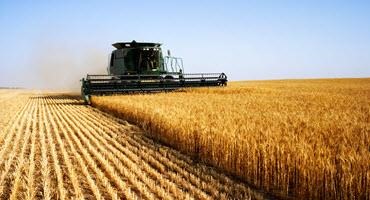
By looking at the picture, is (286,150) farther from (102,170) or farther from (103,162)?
(103,162)

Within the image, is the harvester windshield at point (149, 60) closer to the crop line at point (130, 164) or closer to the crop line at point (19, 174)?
the crop line at point (130, 164)

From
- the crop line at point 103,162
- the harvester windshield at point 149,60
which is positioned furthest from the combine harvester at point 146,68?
the crop line at point 103,162

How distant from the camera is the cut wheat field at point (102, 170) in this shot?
5789 millimetres

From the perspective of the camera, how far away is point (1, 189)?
5977 mm

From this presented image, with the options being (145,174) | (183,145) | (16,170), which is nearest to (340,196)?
(145,174)

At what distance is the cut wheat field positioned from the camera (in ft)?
19.0

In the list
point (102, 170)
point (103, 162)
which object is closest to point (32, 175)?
point (102, 170)

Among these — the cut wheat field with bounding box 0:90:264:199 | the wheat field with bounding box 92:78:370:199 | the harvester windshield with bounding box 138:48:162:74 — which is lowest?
the cut wheat field with bounding box 0:90:264:199

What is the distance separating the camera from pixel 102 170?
7.09 m

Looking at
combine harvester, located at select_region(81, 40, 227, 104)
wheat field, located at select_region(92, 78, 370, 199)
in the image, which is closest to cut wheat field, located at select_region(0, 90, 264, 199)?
wheat field, located at select_region(92, 78, 370, 199)

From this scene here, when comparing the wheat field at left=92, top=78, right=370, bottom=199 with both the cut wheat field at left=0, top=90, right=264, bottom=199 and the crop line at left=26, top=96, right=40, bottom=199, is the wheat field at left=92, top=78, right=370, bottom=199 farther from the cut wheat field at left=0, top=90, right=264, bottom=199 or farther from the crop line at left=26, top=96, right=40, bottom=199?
the crop line at left=26, top=96, right=40, bottom=199

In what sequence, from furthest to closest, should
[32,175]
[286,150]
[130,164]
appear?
[130,164] → [32,175] → [286,150]

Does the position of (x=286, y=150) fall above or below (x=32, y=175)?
above

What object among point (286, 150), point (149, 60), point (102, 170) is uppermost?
point (149, 60)
